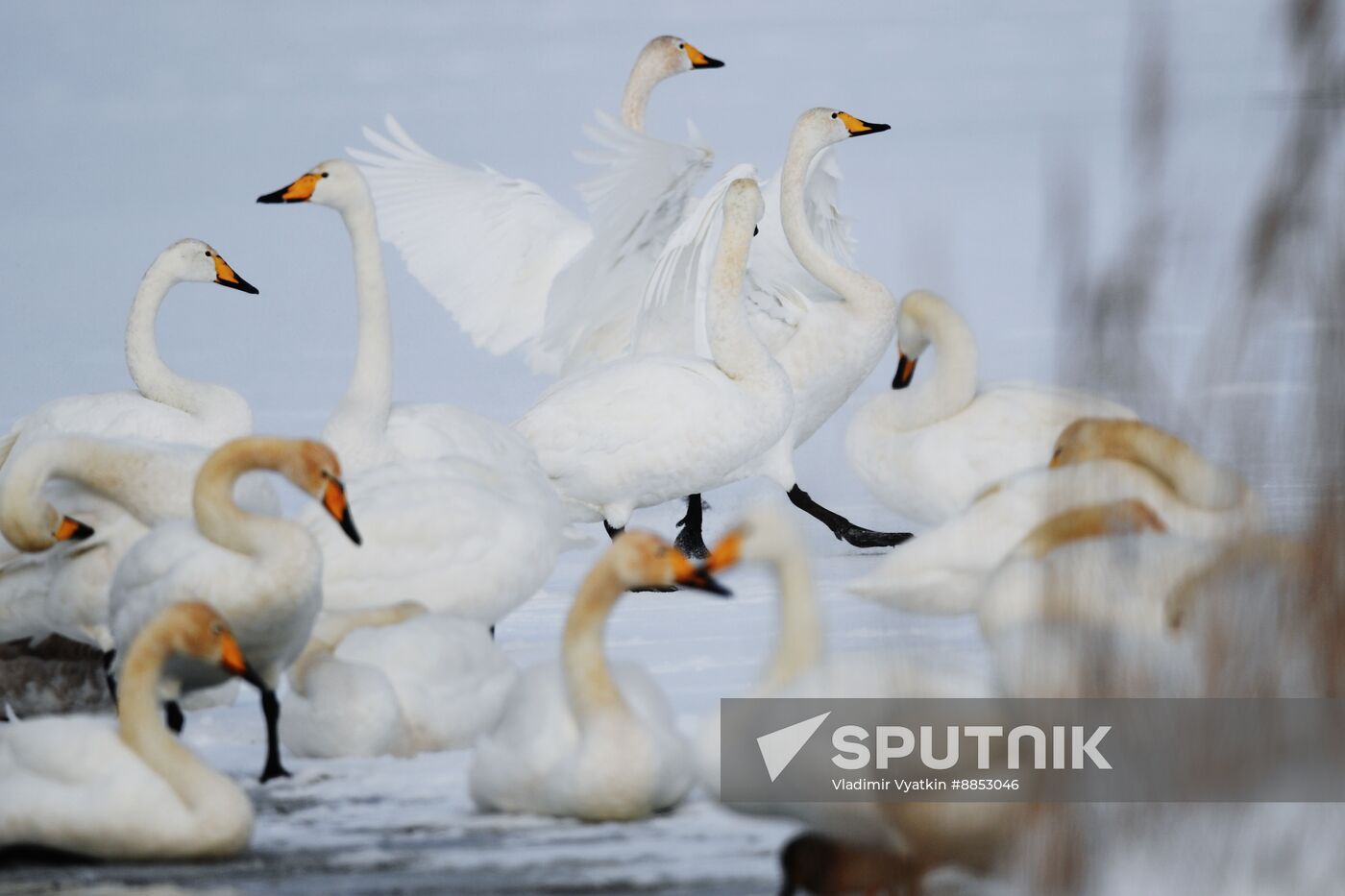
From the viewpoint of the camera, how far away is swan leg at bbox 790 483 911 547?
320 inches

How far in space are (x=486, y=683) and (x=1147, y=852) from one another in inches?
86.4

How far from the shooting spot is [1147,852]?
3006 mm

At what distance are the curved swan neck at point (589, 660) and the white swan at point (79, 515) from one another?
1.59 meters

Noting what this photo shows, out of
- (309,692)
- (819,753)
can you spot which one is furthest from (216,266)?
(819,753)

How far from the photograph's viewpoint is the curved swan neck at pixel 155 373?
24.3ft

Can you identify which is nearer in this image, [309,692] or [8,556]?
[309,692]

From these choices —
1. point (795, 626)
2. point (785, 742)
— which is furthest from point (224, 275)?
point (785, 742)

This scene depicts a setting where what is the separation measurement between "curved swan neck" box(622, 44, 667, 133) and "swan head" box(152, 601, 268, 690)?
6.51 metres

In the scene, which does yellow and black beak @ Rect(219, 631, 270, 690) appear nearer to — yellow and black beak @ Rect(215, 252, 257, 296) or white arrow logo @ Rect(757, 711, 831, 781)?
white arrow logo @ Rect(757, 711, 831, 781)

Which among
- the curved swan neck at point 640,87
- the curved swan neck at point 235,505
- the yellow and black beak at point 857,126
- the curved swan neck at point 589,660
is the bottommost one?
the curved swan neck at point 589,660

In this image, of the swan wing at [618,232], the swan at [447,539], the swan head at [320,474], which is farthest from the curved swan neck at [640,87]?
the swan head at [320,474]

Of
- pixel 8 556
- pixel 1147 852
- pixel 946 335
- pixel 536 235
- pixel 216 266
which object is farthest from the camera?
pixel 536 235

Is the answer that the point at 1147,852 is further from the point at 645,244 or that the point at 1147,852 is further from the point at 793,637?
the point at 645,244

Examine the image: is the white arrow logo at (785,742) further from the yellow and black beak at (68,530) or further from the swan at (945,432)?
the swan at (945,432)
